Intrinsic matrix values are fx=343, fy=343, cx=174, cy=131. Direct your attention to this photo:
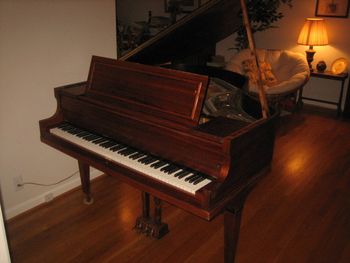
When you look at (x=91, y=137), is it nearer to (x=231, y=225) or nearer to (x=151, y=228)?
(x=151, y=228)

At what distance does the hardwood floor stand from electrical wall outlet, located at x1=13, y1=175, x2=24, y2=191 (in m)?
0.25

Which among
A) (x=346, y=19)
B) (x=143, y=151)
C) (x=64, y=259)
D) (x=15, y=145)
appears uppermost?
(x=346, y=19)

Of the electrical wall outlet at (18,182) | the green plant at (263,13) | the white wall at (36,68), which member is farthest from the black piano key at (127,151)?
the green plant at (263,13)

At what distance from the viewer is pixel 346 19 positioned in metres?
5.12

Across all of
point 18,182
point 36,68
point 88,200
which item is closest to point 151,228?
point 88,200

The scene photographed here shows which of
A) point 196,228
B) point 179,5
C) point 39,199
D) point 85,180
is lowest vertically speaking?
point 196,228

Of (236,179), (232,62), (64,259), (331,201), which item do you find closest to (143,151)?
(236,179)

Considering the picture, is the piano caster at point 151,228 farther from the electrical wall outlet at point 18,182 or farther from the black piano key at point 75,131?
the electrical wall outlet at point 18,182

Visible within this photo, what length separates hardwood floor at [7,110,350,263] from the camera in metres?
2.41

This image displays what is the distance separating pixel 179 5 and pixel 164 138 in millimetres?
4348

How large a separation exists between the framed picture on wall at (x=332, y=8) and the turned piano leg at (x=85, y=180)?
442 cm

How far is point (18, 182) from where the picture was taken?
107 inches

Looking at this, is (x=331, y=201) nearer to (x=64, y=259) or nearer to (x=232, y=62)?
(x=64, y=259)

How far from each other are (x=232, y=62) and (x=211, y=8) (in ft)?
8.52
